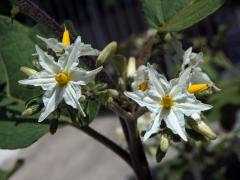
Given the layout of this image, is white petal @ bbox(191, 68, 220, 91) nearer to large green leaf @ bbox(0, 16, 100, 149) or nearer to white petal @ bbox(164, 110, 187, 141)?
white petal @ bbox(164, 110, 187, 141)

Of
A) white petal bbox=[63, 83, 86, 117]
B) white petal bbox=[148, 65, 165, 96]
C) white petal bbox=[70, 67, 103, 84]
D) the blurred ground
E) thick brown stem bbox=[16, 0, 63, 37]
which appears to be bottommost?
the blurred ground

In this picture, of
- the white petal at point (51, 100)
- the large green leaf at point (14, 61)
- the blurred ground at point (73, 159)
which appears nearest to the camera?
the white petal at point (51, 100)

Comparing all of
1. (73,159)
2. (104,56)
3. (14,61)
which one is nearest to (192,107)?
(104,56)

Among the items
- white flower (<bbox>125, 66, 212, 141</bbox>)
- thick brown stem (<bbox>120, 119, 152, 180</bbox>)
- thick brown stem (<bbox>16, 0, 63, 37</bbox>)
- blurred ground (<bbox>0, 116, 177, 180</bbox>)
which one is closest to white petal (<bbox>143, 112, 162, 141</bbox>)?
white flower (<bbox>125, 66, 212, 141</bbox>)

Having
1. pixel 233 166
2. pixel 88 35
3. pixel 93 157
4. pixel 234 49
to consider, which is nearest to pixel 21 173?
pixel 93 157

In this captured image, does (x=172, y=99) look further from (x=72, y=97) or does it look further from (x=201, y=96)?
(x=72, y=97)

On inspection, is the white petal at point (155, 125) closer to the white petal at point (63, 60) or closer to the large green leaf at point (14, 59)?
the white petal at point (63, 60)

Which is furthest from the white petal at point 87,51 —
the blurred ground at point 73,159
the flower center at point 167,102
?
the blurred ground at point 73,159
